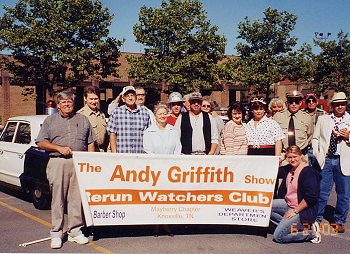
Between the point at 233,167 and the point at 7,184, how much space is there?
4725mm

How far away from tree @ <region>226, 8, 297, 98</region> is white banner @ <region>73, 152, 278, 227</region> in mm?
23117

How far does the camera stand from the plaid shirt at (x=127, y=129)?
5965 mm

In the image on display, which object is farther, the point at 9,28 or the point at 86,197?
the point at 9,28

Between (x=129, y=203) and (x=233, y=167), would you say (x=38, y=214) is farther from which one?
(x=233, y=167)

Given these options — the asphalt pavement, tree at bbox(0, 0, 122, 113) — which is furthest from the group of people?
tree at bbox(0, 0, 122, 113)

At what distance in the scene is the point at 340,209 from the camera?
6184 millimetres

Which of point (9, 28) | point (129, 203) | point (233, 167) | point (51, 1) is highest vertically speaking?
point (51, 1)

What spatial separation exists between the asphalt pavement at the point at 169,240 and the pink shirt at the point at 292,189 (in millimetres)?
536

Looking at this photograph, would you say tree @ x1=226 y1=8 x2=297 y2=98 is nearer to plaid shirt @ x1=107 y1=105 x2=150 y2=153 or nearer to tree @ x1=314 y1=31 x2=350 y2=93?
tree @ x1=314 y1=31 x2=350 y2=93

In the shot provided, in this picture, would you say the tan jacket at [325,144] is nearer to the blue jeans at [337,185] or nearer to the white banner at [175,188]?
the blue jeans at [337,185]

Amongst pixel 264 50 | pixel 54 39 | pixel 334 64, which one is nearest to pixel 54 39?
pixel 54 39

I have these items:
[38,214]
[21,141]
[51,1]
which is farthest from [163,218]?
[51,1]

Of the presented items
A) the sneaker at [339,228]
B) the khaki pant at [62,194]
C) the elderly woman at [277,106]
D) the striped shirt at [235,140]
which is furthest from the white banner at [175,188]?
the elderly woman at [277,106]

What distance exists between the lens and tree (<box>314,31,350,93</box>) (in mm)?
29719
